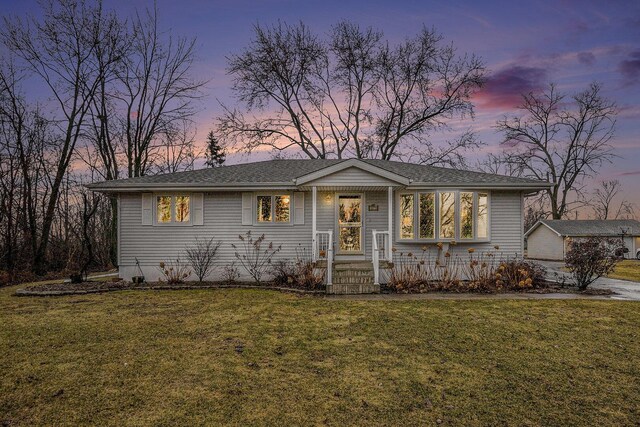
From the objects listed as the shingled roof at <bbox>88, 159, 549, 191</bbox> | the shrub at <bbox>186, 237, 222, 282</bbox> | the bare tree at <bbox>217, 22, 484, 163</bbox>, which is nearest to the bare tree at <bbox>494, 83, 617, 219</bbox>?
the bare tree at <bbox>217, 22, 484, 163</bbox>

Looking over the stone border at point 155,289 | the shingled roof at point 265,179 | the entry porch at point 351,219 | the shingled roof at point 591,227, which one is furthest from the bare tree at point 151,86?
the shingled roof at point 591,227

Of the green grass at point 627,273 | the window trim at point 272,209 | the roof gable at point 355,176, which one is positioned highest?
the roof gable at point 355,176

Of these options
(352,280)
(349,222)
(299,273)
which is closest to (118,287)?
(299,273)

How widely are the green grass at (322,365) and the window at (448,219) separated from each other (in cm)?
399

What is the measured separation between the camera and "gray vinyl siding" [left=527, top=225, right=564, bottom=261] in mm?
30731

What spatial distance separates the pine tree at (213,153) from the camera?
33922 millimetres

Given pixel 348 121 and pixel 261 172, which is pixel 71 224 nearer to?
pixel 261 172

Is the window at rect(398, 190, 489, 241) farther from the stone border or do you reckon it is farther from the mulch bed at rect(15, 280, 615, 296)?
the stone border

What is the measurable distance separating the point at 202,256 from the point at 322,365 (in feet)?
26.2

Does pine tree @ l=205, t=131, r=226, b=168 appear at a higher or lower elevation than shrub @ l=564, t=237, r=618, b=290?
higher

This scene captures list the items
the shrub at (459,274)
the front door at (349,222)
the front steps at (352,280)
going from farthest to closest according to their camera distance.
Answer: the front door at (349,222)
the shrub at (459,274)
the front steps at (352,280)

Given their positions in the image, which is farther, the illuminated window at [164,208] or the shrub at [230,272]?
the illuminated window at [164,208]

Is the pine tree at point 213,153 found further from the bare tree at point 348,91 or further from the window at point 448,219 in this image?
the window at point 448,219

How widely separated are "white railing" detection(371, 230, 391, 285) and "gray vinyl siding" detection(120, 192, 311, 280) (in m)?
2.35
